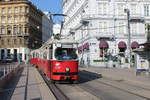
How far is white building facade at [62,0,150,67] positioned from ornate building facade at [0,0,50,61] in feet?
133

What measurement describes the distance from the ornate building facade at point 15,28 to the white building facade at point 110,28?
40.6 meters

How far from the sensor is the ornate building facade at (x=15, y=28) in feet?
329

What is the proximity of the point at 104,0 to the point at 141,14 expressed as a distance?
801 centimetres

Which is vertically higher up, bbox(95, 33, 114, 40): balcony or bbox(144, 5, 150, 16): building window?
bbox(144, 5, 150, 16): building window

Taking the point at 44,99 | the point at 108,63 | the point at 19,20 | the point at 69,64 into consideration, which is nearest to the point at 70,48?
the point at 69,64

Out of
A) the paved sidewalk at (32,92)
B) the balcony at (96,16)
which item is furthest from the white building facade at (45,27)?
the paved sidewalk at (32,92)

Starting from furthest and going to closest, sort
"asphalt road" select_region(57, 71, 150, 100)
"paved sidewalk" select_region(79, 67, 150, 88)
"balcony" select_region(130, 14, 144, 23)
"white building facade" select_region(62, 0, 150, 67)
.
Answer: "balcony" select_region(130, 14, 144, 23) < "white building facade" select_region(62, 0, 150, 67) < "paved sidewalk" select_region(79, 67, 150, 88) < "asphalt road" select_region(57, 71, 150, 100)

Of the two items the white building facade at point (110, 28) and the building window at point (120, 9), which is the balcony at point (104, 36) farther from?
the building window at point (120, 9)

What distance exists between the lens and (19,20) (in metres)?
102

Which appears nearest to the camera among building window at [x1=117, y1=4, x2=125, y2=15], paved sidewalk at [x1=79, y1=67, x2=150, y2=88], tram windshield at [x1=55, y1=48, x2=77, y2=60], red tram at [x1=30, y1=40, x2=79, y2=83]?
red tram at [x1=30, y1=40, x2=79, y2=83]

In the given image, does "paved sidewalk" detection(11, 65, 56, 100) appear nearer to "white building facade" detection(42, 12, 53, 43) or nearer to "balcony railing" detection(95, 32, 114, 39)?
"balcony railing" detection(95, 32, 114, 39)

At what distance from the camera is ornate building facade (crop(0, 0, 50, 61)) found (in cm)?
10031

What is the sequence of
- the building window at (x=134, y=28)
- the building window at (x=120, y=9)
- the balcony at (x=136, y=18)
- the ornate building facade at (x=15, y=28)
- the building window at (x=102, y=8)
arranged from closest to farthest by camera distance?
the building window at (x=102, y=8), the balcony at (x=136, y=18), the building window at (x=120, y=9), the building window at (x=134, y=28), the ornate building facade at (x=15, y=28)

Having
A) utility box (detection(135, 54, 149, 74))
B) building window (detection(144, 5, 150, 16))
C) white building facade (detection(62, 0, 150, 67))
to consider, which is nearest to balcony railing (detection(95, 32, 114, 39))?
white building facade (detection(62, 0, 150, 67))
